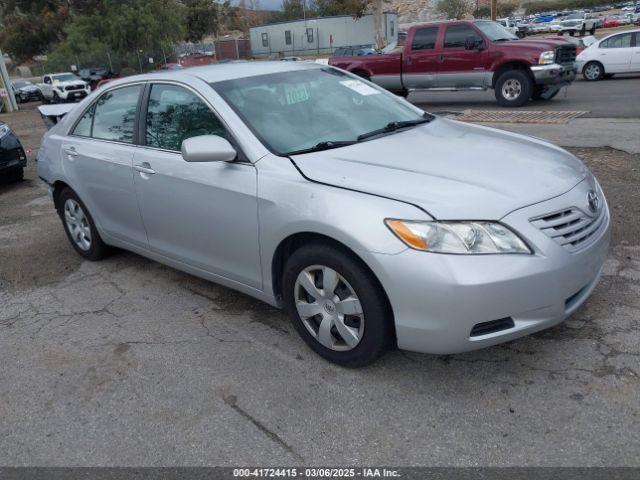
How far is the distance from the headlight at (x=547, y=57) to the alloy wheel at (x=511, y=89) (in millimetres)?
621

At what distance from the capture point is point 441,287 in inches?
105

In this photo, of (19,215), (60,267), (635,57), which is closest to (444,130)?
(60,267)

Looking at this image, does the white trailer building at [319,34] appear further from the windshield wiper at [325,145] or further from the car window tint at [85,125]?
the windshield wiper at [325,145]

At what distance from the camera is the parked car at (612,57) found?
57.4ft

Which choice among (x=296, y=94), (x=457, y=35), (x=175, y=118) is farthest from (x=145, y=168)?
(x=457, y=35)

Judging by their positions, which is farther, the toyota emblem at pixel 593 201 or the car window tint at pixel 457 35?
the car window tint at pixel 457 35

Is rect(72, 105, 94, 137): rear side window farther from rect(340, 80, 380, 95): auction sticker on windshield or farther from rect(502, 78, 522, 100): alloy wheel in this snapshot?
rect(502, 78, 522, 100): alloy wheel

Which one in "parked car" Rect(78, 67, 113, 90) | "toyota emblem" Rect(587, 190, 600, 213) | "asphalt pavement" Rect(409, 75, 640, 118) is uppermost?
"toyota emblem" Rect(587, 190, 600, 213)

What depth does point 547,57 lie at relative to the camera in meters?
12.2

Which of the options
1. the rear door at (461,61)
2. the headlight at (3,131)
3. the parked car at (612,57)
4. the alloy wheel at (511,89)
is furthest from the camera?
the parked car at (612,57)

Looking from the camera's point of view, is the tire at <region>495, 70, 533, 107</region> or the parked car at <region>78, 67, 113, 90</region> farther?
the parked car at <region>78, 67, 113, 90</region>

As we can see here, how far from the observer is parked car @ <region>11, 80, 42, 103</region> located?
32125 mm

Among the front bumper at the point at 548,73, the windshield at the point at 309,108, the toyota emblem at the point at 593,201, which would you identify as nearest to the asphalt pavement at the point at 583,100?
the front bumper at the point at 548,73

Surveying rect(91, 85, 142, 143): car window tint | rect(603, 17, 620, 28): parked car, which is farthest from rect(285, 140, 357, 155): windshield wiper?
rect(603, 17, 620, 28): parked car
